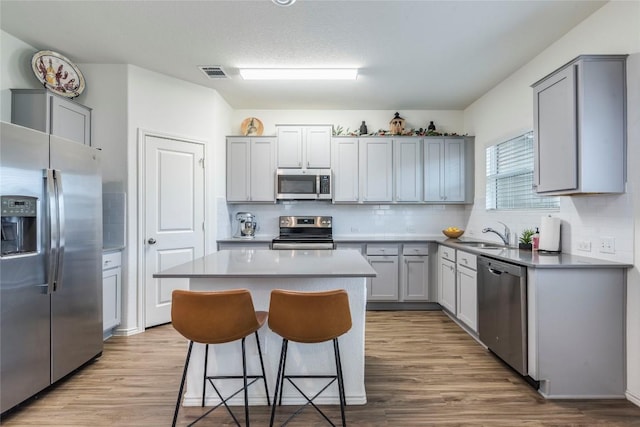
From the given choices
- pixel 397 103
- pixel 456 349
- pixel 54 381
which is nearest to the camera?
pixel 54 381

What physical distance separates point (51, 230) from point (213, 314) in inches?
57.7

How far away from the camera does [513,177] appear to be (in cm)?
366

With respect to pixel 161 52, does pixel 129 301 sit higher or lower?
lower

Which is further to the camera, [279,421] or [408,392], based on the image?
[408,392]

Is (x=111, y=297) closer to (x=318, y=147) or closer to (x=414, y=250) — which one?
(x=318, y=147)

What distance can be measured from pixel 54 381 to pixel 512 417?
3.10m

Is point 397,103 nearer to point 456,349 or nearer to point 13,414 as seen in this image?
point 456,349

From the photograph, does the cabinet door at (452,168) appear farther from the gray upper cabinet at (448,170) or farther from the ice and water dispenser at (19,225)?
the ice and water dispenser at (19,225)

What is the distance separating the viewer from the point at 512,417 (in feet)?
6.66

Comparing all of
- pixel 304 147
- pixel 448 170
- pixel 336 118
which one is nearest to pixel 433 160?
pixel 448 170

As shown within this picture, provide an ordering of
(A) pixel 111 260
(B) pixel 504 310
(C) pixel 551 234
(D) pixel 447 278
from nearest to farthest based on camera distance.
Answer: (B) pixel 504 310
(C) pixel 551 234
(A) pixel 111 260
(D) pixel 447 278

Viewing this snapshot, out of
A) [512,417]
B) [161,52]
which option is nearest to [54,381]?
[161,52]

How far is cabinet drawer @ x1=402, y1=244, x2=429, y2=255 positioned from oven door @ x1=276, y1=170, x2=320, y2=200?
1.37 meters

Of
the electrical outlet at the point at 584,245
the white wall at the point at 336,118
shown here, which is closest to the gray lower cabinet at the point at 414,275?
the electrical outlet at the point at 584,245
